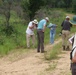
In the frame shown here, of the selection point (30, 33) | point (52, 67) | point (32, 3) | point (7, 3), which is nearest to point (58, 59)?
point (52, 67)

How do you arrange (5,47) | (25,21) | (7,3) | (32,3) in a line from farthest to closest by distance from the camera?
(25,21) < (32,3) < (7,3) < (5,47)

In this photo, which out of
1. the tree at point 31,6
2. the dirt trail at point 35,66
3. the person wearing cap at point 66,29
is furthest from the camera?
the tree at point 31,6

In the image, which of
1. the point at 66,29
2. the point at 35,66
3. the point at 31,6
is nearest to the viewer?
the point at 35,66

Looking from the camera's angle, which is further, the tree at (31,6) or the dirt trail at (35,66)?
the tree at (31,6)

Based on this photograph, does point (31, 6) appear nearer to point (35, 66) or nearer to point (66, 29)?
point (66, 29)

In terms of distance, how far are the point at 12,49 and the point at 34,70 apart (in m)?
5.54

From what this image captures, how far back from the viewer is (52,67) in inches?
381

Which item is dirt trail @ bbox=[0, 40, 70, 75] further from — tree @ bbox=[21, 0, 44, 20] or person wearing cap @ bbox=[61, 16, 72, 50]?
tree @ bbox=[21, 0, 44, 20]

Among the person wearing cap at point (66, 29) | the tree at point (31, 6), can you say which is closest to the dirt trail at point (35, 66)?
the person wearing cap at point (66, 29)

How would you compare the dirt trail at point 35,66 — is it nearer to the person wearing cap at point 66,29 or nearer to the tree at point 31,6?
the person wearing cap at point 66,29

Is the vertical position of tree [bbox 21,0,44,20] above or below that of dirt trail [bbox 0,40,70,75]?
above

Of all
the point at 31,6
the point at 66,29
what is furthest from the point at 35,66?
the point at 31,6

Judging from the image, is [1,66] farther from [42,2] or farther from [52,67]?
[42,2]

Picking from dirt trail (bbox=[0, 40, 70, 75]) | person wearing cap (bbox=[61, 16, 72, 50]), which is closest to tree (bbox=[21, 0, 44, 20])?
person wearing cap (bbox=[61, 16, 72, 50])
